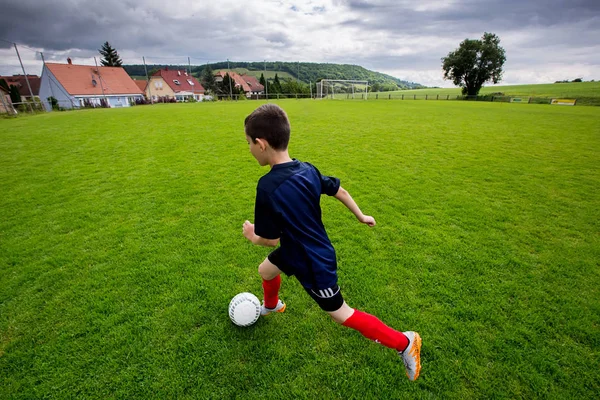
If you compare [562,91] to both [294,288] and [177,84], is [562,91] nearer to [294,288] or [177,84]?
[294,288]

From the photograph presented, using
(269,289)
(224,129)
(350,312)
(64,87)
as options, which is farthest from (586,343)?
(64,87)

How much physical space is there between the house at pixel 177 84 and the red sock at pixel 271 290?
207ft

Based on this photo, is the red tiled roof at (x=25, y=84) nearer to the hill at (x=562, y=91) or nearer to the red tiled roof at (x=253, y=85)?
the red tiled roof at (x=253, y=85)

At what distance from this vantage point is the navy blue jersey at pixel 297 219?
167 centimetres

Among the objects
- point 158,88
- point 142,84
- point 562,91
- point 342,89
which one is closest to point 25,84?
point 142,84

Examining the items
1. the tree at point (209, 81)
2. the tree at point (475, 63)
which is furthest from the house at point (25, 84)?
the tree at point (475, 63)

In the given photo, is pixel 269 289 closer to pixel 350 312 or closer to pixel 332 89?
pixel 350 312

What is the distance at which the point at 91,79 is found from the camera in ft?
137

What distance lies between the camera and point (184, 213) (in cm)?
472

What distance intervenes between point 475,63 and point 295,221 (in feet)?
213

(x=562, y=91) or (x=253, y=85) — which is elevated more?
(x=253, y=85)

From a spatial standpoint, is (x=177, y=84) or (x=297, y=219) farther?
(x=177, y=84)

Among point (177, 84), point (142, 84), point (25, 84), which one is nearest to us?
point (25, 84)

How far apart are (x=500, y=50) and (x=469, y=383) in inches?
2598
